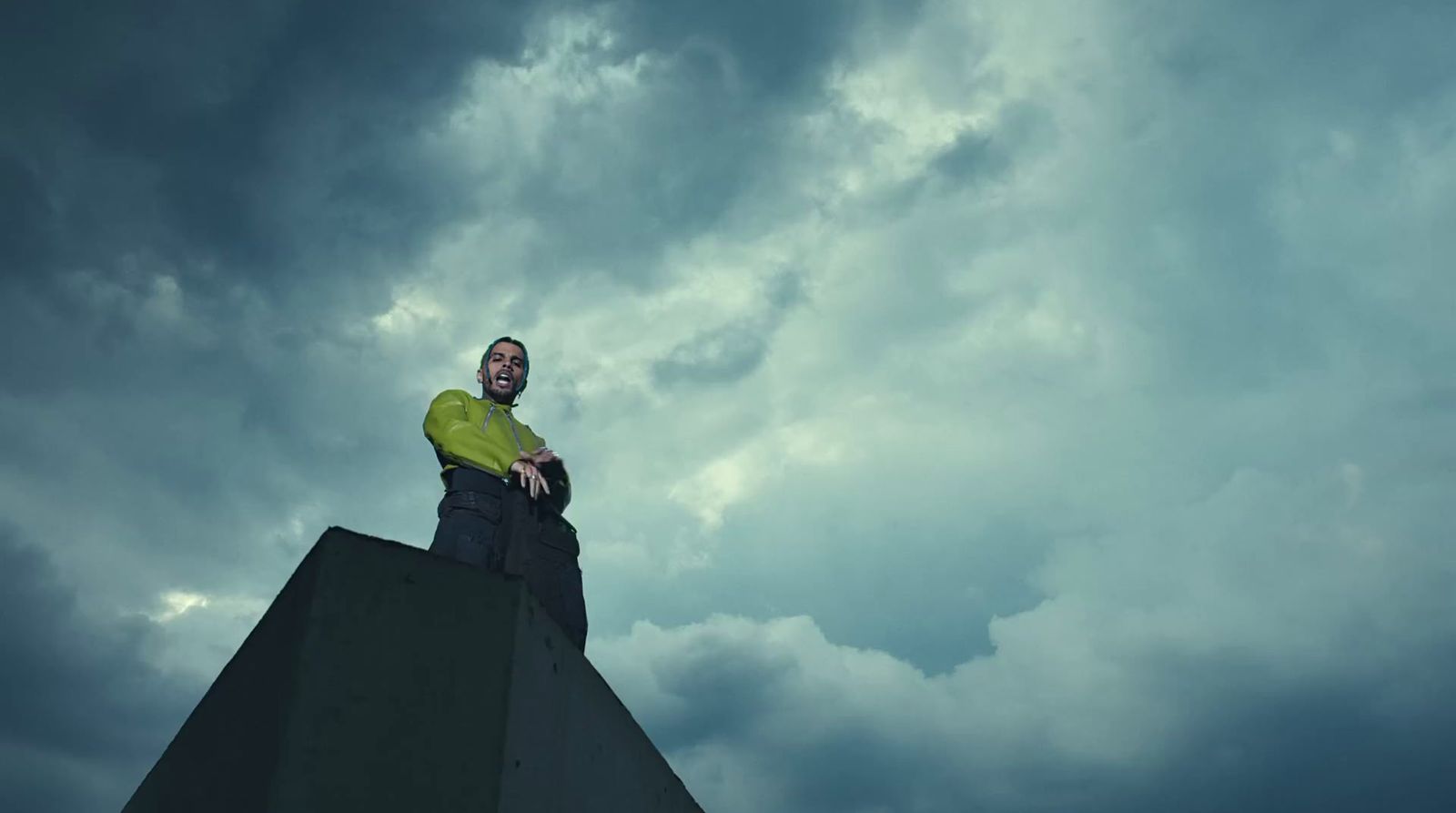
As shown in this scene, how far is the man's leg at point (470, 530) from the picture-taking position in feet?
13.6

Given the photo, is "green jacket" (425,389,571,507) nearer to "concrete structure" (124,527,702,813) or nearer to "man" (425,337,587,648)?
"man" (425,337,587,648)

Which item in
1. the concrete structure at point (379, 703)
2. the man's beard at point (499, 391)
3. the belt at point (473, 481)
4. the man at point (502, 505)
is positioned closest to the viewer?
the concrete structure at point (379, 703)

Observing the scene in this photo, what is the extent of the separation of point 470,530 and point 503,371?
3.95 feet

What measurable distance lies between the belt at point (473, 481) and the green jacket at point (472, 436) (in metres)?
0.03

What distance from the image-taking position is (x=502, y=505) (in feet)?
14.5

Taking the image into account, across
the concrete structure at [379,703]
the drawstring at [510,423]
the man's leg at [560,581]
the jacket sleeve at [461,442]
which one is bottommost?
the concrete structure at [379,703]

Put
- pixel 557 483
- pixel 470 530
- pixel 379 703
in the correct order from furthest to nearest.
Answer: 1. pixel 557 483
2. pixel 470 530
3. pixel 379 703

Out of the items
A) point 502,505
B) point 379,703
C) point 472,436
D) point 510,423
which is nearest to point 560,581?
point 502,505

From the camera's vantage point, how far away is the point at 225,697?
9.31 ft

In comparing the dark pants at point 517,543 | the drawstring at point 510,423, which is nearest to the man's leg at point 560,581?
the dark pants at point 517,543

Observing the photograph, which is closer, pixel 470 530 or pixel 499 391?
pixel 470 530

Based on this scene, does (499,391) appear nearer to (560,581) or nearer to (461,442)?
(461,442)

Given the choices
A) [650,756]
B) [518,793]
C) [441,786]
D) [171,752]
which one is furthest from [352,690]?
[650,756]

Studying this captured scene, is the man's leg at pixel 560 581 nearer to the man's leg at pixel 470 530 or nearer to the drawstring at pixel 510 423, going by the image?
the man's leg at pixel 470 530
